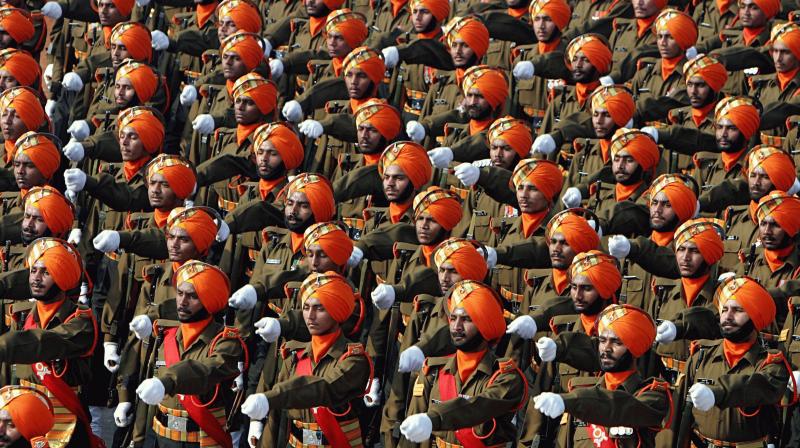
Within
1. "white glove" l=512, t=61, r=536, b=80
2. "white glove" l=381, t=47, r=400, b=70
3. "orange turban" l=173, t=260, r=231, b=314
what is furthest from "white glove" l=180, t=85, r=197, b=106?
"orange turban" l=173, t=260, r=231, b=314

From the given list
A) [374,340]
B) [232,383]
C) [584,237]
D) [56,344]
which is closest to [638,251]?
[584,237]

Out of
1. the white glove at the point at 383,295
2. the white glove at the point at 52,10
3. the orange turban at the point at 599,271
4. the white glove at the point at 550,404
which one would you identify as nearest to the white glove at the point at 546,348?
the white glove at the point at 550,404

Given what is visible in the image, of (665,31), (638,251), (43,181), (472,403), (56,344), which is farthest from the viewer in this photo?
(665,31)

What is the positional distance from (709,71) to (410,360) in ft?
20.8

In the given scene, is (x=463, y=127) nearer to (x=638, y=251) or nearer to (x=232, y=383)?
(x=638, y=251)

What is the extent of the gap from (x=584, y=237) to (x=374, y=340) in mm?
2129

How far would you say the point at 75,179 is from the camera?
19359mm

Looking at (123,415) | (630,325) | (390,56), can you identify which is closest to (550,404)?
(630,325)

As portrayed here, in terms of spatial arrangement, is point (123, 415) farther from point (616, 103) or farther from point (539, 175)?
point (616, 103)

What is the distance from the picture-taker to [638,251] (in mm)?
17797

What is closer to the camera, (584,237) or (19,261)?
(584,237)

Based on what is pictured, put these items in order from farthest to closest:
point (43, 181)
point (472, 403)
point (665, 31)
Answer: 1. point (665, 31)
2. point (43, 181)
3. point (472, 403)

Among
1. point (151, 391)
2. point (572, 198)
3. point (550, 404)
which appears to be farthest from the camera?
point (572, 198)

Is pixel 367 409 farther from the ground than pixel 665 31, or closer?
closer
